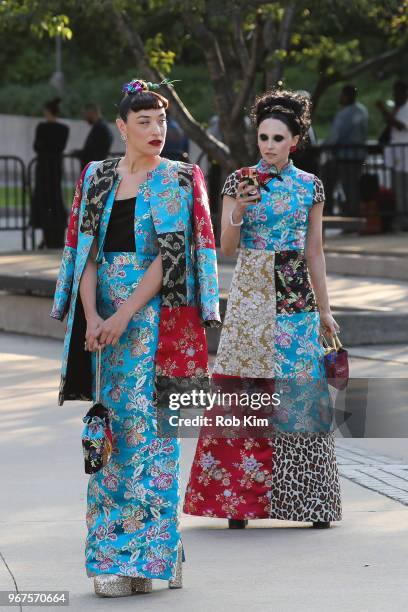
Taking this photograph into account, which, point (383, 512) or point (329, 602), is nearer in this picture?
point (329, 602)

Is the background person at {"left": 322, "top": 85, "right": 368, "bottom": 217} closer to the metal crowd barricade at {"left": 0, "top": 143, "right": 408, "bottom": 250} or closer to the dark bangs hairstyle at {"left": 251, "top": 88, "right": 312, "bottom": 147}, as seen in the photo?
the metal crowd barricade at {"left": 0, "top": 143, "right": 408, "bottom": 250}

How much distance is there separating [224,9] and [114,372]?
8.87 metres

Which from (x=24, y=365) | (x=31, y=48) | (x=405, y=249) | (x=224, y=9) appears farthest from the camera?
(x=31, y=48)

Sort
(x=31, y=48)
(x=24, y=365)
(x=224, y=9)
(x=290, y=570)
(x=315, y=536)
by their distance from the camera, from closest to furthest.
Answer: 1. (x=290, y=570)
2. (x=315, y=536)
3. (x=24, y=365)
4. (x=224, y=9)
5. (x=31, y=48)

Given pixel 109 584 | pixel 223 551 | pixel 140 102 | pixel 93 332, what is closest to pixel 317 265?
pixel 223 551

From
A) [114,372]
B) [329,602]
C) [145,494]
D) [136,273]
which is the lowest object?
[329,602]

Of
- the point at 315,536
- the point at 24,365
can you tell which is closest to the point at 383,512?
the point at 315,536

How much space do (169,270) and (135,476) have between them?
69 cm

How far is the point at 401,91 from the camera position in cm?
2042

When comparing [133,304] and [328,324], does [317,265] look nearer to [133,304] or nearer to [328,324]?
[328,324]

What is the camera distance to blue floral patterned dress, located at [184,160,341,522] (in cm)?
625

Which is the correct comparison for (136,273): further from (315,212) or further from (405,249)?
(405,249)

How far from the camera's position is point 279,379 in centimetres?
631

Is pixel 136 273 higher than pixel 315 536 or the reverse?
higher
